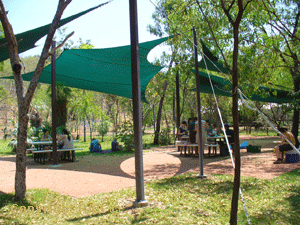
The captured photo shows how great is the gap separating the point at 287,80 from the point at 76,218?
15256mm

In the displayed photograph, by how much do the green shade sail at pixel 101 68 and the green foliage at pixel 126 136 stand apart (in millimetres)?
2107

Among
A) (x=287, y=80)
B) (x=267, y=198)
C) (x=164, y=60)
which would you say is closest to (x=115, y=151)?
(x=164, y=60)

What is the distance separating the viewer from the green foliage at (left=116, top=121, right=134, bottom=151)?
11828 mm

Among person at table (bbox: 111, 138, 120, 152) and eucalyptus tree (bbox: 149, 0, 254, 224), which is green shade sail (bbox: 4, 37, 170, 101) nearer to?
eucalyptus tree (bbox: 149, 0, 254, 224)

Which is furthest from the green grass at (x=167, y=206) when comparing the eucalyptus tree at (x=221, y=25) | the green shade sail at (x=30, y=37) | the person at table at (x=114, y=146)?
the person at table at (x=114, y=146)

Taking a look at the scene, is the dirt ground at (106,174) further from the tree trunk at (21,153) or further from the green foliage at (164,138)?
the green foliage at (164,138)

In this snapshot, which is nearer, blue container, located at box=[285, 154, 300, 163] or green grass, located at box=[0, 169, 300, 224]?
green grass, located at box=[0, 169, 300, 224]

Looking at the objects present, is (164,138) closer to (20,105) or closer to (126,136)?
(126,136)

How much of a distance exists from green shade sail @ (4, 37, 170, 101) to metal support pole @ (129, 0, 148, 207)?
2.21 meters

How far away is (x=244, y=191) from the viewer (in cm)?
479

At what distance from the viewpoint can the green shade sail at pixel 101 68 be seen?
7.07 meters

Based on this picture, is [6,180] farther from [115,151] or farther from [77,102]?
[77,102]

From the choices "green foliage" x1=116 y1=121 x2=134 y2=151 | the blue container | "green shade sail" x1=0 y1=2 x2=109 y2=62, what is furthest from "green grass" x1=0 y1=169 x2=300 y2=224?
"green foliage" x1=116 y1=121 x2=134 y2=151

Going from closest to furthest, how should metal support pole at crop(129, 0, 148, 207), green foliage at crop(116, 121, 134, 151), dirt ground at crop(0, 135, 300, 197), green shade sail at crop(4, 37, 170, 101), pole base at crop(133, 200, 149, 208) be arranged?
1. pole base at crop(133, 200, 149, 208)
2. metal support pole at crop(129, 0, 148, 207)
3. dirt ground at crop(0, 135, 300, 197)
4. green shade sail at crop(4, 37, 170, 101)
5. green foliage at crop(116, 121, 134, 151)
